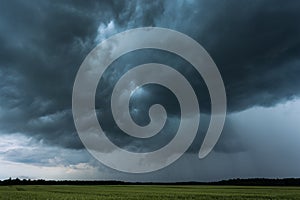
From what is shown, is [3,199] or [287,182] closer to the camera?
[3,199]

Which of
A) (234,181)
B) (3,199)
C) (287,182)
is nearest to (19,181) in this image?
(234,181)

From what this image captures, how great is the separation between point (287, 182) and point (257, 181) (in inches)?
A: 542

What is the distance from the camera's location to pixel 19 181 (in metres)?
187

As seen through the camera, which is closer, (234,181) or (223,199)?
(223,199)

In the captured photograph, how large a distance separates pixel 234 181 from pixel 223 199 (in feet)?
416

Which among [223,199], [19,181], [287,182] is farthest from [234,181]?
[223,199]

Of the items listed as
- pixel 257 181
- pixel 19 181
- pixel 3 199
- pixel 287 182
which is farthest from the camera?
pixel 19 181

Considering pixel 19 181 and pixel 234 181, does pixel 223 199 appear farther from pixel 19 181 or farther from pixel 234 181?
pixel 19 181

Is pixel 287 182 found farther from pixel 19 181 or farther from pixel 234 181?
pixel 19 181

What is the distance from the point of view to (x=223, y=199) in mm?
44062

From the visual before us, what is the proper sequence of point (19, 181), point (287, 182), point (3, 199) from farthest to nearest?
point (19, 181), point (287, 182), point (3, 199)

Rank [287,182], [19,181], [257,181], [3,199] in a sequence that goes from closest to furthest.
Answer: [3,199]
[287,182]
[257,181]
[19,181]

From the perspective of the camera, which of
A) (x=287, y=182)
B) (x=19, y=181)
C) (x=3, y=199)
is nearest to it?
(x=3, y=199)

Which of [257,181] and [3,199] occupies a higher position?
[257,181]
